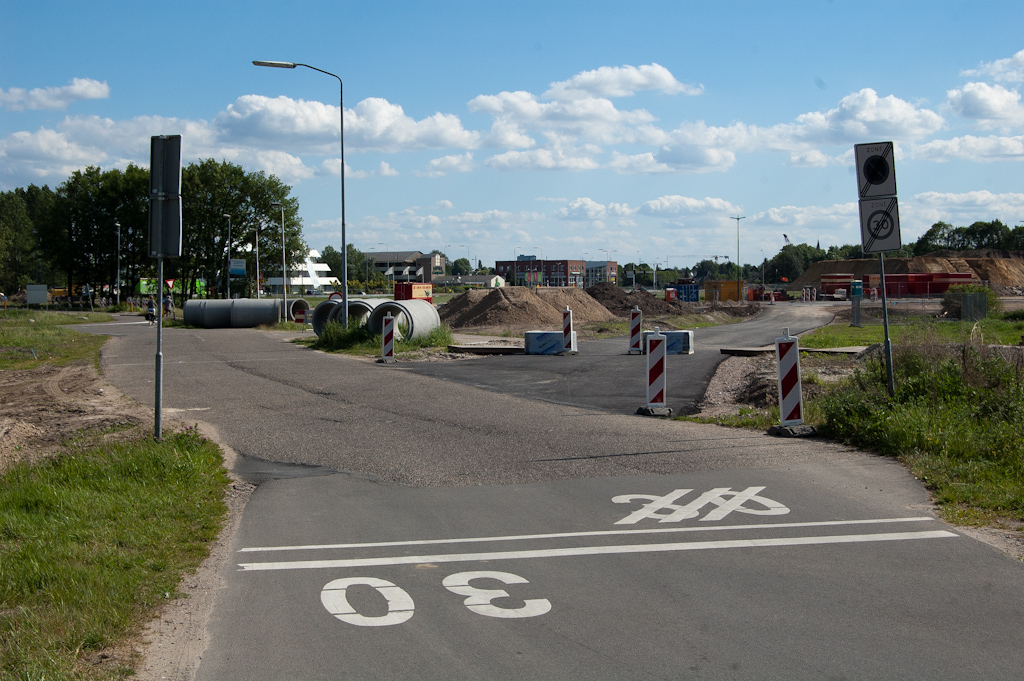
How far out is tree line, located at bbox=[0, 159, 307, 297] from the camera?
8288 centimetres

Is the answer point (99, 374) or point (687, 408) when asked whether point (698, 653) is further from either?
point (99, 374)

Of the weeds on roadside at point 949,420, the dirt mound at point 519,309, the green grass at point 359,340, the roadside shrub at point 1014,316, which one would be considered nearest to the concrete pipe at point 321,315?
the green grass at point 359,340

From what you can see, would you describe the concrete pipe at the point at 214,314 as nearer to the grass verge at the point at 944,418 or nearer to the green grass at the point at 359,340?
the green grass at the point at 359,340

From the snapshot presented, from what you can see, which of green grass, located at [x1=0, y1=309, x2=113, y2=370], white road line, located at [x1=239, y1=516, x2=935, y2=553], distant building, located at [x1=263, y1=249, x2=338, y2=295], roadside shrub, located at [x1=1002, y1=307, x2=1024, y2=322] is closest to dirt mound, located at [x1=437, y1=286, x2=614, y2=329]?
green grass, located at [x1=0, y1=309, x2=113, y2=370]

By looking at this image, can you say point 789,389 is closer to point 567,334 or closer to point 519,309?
point 567,334

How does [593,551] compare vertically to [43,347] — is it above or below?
below

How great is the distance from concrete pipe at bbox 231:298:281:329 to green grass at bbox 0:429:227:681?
3880cm

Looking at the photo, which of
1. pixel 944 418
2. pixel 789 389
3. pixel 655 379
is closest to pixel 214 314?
pixel 655 379

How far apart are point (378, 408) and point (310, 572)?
8.23 m

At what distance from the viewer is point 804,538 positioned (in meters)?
6.40

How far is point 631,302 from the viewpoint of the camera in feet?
198

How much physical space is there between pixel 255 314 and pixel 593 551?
4403cm

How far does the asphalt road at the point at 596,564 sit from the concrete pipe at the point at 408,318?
16.7 meters

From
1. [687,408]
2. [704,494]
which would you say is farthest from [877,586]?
[687,408]
